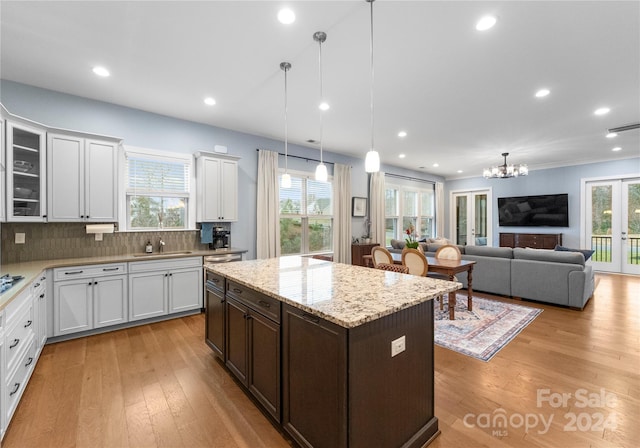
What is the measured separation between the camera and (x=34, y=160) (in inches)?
121

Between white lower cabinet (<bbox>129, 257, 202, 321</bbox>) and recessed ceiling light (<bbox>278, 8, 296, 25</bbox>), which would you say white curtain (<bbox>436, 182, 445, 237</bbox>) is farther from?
recessed ceiling light (<bbox>278, 8, 296, 25</bbox>)

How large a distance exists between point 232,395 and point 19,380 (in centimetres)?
155

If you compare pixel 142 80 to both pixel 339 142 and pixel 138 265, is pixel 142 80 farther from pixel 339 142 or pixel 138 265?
pixel 339 142

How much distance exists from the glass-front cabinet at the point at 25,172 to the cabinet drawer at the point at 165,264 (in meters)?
1.04

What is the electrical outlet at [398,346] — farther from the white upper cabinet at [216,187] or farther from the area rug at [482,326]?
the white upper cabinet at [216,187]

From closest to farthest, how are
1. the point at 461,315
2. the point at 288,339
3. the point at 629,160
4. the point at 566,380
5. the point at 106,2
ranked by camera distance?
1. the point at 288,339
2. the point at 106,2
3. the point at 566,380
4. the point at 461,315
5. the point at 629,160

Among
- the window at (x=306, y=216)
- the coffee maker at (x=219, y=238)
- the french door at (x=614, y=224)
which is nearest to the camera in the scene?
the coffee maker at (x=219, y=238)

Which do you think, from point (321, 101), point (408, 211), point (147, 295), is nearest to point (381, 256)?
point (321, 101)

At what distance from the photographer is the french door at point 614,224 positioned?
662 cm

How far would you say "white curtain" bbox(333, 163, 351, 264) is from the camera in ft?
20.5

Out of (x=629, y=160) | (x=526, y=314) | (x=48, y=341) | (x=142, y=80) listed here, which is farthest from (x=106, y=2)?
(x=629, y=160)

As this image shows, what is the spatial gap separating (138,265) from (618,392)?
4805 mm

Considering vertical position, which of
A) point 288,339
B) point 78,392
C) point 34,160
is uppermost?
point 34,160

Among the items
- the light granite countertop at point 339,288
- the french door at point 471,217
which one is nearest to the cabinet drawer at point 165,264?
the light granite countertop at point 339,288
